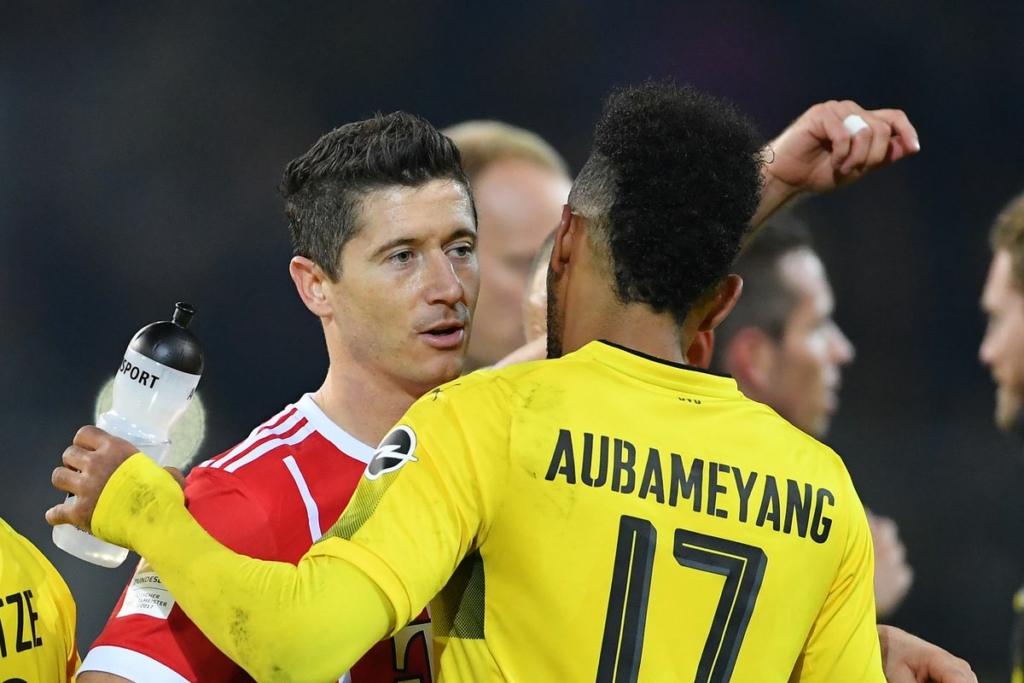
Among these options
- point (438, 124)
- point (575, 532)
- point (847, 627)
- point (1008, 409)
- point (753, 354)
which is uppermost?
point (438, 124)

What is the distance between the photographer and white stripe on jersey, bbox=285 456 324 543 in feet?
5.75

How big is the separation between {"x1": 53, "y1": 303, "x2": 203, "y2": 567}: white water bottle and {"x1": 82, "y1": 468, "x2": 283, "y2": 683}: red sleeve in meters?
0.14

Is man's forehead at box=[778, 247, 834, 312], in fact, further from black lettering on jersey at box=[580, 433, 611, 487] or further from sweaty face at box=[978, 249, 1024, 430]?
black lettering on jersey at box=[580, 433, 611, 487]

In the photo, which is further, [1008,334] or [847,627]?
[1008,334]

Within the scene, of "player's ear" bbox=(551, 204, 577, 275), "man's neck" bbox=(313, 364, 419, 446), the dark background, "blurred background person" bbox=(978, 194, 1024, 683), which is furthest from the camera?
the dark background

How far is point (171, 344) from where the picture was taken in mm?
1851

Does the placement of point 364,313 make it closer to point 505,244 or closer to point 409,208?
point 409,208

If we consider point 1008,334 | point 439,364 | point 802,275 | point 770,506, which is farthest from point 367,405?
point 1008,334

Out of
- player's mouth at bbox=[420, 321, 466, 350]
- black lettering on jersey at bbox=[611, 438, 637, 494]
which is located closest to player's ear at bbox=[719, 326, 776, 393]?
player's mouth at bbox=[420, 321, 466, 350]

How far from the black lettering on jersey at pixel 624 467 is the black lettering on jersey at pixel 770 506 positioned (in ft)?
0.57

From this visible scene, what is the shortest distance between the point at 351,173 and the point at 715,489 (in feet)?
2.77

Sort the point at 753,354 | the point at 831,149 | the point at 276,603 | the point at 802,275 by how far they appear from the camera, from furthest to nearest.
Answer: the point at 802,275 → the point at 753,354 → the point at 831,149 → the point at 276,603

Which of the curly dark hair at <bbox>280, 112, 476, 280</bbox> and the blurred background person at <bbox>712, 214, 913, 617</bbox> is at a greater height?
the curly dark hair at <bbox>280, 112, 476, 280</bbox>

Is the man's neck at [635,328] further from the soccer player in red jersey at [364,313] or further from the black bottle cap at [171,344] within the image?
the black bottle cap at [171,344]
